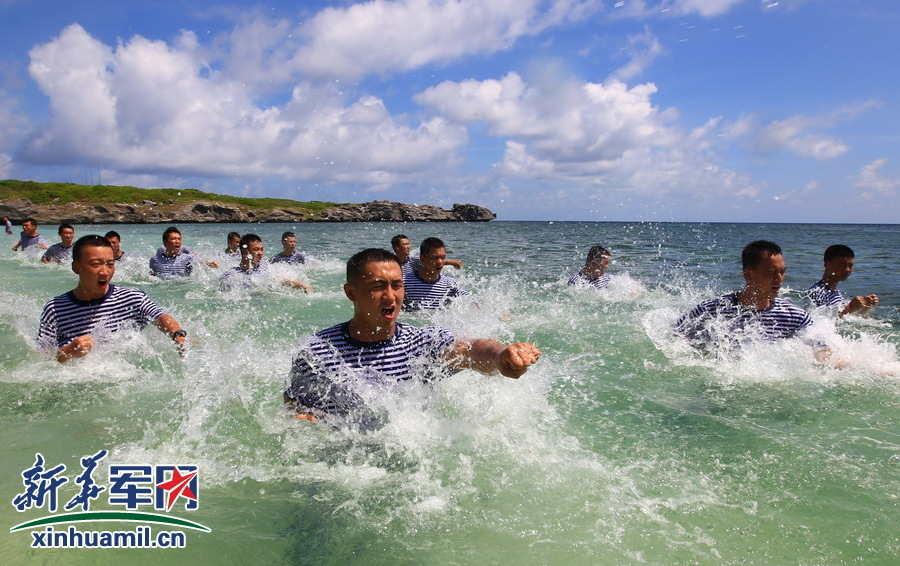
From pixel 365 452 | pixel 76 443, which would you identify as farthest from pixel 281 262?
pixel 365 452

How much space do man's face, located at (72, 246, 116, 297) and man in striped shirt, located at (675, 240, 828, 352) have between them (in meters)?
6.70

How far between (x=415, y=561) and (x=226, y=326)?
7.64 meters

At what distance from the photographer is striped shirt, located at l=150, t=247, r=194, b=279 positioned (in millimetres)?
14625

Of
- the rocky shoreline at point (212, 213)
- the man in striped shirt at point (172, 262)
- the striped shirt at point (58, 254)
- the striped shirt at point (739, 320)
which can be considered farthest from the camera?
the rocky shoreline at point (212, 213)

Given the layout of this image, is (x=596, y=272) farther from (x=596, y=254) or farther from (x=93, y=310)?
(x=93, y=310)

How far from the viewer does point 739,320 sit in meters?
6.47

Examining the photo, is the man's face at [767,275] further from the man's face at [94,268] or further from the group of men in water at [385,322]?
the man's face at [94,268]

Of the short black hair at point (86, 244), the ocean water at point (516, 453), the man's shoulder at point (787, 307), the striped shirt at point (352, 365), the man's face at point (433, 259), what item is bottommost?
the ocean water at point (516, 453)

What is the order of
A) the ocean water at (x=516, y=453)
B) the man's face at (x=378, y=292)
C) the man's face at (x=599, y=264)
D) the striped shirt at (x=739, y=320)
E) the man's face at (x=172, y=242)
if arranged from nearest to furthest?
the ocean water at (x=516, y=453) → the man's face at (x=378, y=292) → the striped shirt at (x=739, y=320) → the man's face at (x=599, y=264) → the man's face at (x=172, y=242)

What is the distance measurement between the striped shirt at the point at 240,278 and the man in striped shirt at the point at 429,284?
15.5ft

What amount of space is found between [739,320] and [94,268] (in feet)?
23.3

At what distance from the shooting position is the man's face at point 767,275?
613cm

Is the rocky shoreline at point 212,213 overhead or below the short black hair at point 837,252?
overhead

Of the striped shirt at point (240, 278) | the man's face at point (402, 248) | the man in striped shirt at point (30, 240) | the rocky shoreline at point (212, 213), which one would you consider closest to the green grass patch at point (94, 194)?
the rocky shoreline at point (212, 213)
